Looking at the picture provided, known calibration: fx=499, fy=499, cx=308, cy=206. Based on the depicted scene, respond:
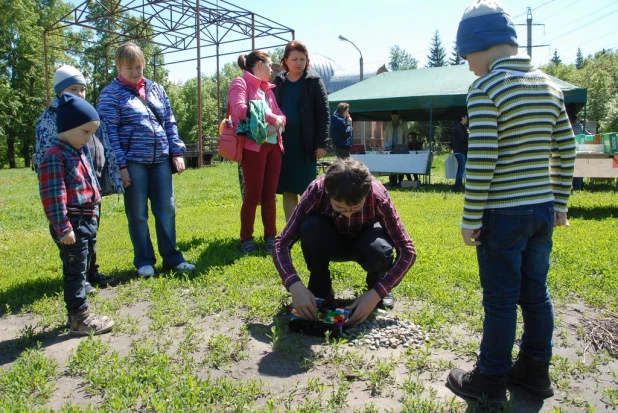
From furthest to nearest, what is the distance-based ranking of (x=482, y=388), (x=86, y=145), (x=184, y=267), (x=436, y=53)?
(x=436, y=53)
(x=184, y=267)
(x=86, y=145)
(x=482, y=388)

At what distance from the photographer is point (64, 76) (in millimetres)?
3779

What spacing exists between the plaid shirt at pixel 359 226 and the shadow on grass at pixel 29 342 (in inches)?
57.7

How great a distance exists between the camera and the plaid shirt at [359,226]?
2.96 meters

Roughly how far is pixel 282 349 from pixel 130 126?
244 centimetres

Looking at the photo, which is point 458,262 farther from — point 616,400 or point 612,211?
point 612,211

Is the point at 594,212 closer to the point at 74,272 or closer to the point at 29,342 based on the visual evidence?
the point at 74,272

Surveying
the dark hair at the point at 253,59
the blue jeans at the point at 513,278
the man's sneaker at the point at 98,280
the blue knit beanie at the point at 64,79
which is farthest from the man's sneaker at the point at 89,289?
the blue jeans at the point at 513,278

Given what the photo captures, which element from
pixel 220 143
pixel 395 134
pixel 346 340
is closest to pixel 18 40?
pixel 395 134

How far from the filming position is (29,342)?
310 cm

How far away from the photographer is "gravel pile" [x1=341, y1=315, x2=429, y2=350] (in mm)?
2910

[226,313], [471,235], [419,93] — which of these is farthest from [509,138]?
[419,93]

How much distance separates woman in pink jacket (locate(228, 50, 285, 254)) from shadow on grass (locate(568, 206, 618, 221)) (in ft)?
15.4

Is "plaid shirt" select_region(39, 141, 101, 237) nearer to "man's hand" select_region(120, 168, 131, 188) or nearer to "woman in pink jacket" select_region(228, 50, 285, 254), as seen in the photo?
"man's hand" select_region(120, 168, 131, 188)

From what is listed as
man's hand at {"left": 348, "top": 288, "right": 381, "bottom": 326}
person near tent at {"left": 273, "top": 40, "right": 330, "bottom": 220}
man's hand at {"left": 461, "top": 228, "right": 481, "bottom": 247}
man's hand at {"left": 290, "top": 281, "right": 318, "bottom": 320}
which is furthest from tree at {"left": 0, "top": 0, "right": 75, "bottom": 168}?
man's hand at {"left": 461, "top": 228, "right": 481, "bottom": 247}
